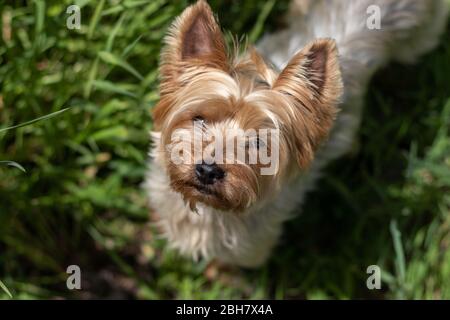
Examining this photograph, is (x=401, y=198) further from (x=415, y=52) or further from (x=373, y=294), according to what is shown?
(x=415, y=52)

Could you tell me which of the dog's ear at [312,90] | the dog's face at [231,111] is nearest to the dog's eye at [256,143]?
the dog's face at [231,111]

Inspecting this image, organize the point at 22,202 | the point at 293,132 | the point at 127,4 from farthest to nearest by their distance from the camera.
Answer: the point at 22,202 < the point at 127,4 < the point at 293,132

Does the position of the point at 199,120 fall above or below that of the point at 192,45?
below

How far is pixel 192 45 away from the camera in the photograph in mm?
2820

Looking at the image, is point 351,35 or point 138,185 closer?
point 351,35

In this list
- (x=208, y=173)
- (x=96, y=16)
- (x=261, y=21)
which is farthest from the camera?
(x=261, y=21)

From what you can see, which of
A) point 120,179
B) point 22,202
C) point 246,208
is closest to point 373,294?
point 246,208

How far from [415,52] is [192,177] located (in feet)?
6.81

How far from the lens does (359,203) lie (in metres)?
4.17

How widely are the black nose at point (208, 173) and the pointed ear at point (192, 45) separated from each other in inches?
16.8

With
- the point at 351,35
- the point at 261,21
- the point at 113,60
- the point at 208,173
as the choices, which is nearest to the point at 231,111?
the point at 208,173

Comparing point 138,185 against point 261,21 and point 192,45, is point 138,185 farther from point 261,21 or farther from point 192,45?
point 192,45

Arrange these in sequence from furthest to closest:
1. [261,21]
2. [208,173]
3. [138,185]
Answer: [138,185] < [261,21] < [208,173]

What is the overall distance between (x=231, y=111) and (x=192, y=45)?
0.34 meters
